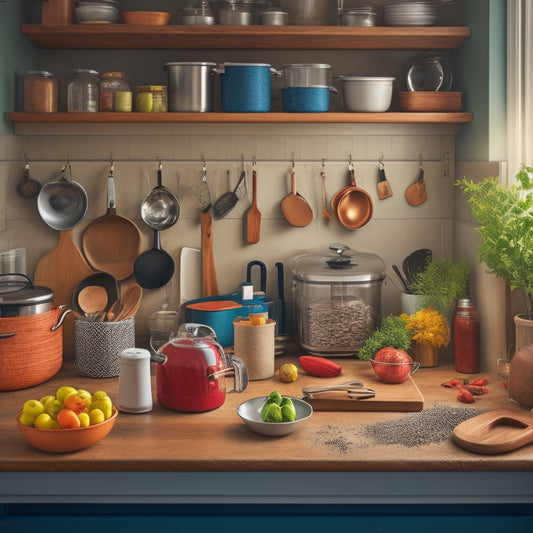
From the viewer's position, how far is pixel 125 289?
263 cm

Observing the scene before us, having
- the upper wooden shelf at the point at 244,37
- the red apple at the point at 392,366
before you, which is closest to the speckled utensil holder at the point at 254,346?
the red apple at the point at 392,366

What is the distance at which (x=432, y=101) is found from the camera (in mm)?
2453

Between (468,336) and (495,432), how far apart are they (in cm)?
60

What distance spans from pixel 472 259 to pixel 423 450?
0.92 metres

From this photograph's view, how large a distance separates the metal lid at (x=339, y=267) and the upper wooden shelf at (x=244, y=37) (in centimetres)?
68

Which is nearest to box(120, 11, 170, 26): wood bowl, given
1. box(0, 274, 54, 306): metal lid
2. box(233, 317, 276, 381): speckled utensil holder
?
box(0, 274, 54, 306): metal lid

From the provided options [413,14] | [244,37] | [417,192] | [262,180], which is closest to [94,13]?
[244,37]

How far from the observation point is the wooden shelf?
239 centimetres

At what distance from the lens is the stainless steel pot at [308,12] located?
7.98 ft

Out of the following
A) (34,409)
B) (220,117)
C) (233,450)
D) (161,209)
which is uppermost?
(220,117)

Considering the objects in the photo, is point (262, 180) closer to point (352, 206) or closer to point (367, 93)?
point (352, 206)

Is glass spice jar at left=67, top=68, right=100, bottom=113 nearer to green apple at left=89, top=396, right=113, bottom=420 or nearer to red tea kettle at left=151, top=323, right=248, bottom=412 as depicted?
red tea kettle at left=151, top=323, right=248, bottom=412

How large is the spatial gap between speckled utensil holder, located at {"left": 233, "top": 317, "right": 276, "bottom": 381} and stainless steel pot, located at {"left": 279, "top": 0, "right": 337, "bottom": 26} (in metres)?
1.00

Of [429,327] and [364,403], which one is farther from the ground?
[429,327]
